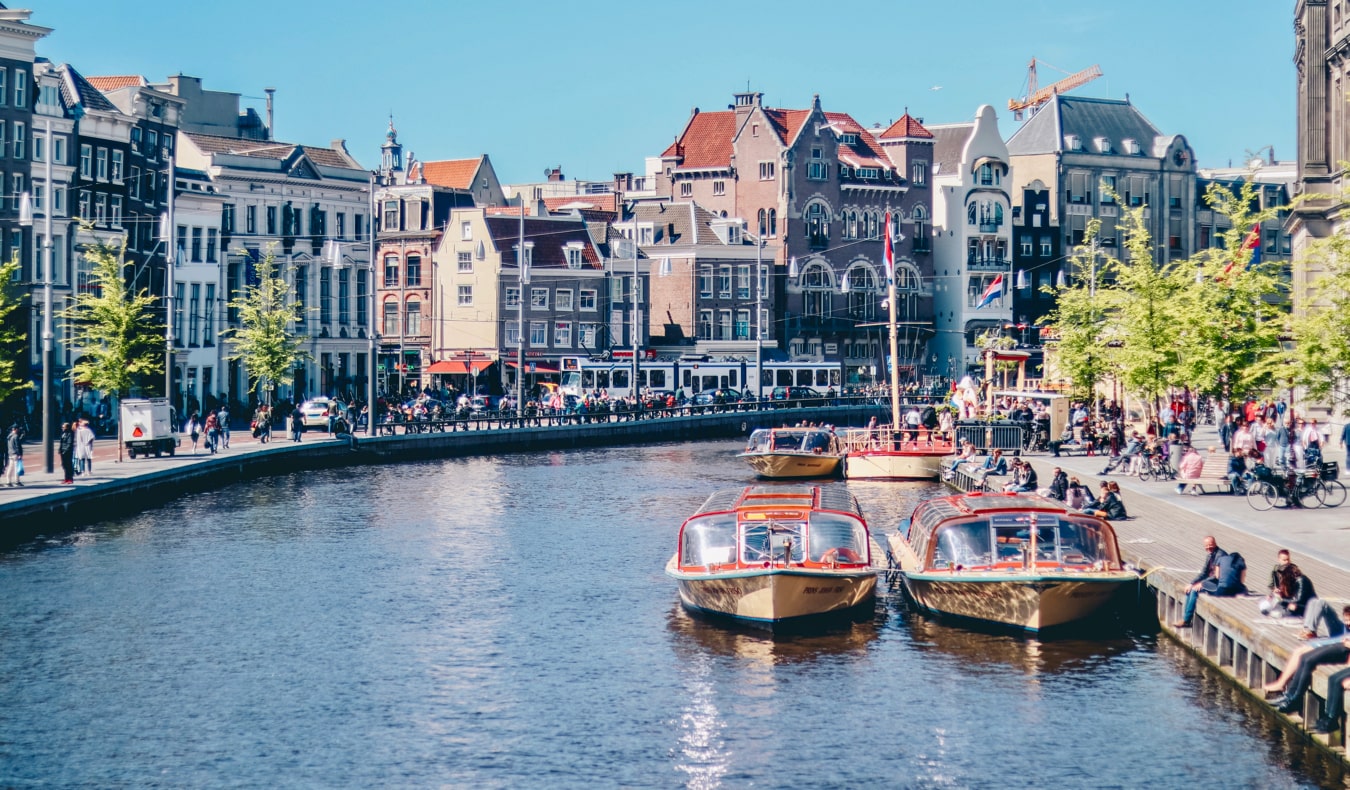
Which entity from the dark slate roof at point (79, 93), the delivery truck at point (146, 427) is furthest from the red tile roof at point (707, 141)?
the delivery truck at point (146, 427)

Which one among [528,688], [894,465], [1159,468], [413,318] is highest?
[413,318]

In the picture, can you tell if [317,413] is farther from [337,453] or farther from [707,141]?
[707,141]

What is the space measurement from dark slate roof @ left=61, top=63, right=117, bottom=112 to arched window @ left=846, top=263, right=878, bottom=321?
7104 centimetres

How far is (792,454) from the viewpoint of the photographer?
76.1 metres

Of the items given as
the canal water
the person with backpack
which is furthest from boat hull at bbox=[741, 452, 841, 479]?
the person with backpack

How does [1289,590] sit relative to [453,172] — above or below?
below

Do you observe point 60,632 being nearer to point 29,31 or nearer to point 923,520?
point 923,520

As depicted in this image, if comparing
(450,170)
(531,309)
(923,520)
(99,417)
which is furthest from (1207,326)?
(450,170)

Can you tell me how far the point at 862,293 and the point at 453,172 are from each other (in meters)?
35.4

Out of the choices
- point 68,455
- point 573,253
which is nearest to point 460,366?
point 573,253

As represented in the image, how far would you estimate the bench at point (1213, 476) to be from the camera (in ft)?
172

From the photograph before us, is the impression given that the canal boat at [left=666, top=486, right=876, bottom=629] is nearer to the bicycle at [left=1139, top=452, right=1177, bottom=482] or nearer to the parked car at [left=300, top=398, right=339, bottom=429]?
the bicycle at [left=1139, top=452, right=1177, bottom=482]

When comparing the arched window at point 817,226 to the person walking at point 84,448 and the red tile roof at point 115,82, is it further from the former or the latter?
the person walking at point 84,448

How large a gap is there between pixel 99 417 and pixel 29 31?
17959 mm
